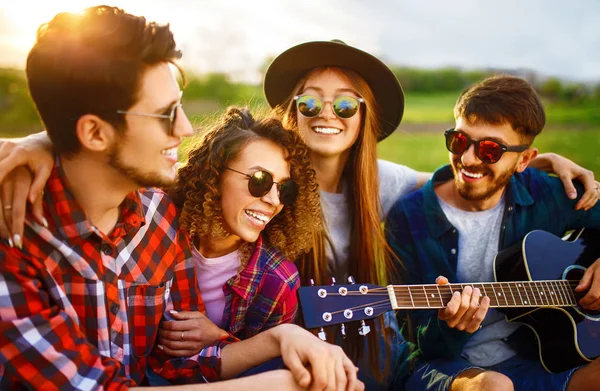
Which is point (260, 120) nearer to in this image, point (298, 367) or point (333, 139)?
point (333, 139)

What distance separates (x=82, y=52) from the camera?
2193mm

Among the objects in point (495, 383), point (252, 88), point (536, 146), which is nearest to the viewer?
point (495, 383)

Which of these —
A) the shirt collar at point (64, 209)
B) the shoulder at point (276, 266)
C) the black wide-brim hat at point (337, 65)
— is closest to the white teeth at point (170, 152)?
the shirt collar at point (64, 209)

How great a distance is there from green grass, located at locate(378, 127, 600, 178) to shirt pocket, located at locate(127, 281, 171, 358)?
8.81 meters

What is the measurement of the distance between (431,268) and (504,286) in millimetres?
461

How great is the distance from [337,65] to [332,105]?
30 centimetres

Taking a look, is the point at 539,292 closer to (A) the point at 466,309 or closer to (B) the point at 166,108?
(A) the point at 466,309

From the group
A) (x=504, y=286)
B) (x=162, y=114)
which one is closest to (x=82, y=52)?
(x=162, y=114)

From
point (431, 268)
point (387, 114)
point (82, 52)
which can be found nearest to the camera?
point (82, 52)

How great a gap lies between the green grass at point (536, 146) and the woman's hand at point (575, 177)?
687cm

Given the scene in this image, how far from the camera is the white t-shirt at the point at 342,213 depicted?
12.2ft

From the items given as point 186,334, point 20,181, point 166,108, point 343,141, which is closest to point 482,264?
point 343,141

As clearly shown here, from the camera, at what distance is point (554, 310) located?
11.0ft

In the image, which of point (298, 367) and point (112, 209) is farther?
point (112, 209)
